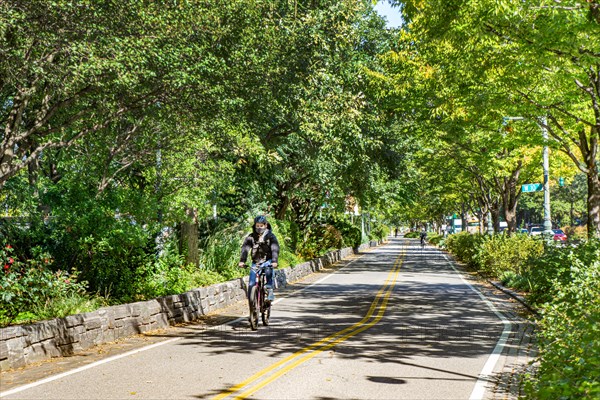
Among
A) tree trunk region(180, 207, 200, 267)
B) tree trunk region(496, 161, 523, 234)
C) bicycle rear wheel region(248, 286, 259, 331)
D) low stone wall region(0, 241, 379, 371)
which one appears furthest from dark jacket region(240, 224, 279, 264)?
tree trunk region(496, 161, 523, 234)

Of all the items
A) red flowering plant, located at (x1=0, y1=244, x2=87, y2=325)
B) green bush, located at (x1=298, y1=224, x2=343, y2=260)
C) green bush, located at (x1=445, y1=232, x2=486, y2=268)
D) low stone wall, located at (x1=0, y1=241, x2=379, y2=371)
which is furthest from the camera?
green bush, located at (x1=298, y1=224, x2=343, y2=260)

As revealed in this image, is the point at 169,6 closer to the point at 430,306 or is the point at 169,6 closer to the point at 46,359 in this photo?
the point at 46,359

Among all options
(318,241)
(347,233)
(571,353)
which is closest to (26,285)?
(571,353)

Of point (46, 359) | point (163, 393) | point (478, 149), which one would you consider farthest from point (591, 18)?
point (478, 149)

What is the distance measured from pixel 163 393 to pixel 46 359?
3143 millimetres

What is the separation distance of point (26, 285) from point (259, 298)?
439 centimetres

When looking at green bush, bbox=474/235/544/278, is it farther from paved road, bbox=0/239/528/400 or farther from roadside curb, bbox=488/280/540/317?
paved road, bbox=0/239/528/400

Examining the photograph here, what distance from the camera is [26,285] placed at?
35.1 ft

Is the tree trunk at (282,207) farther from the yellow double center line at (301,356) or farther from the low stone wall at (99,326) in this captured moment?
the yellow double center line at (301,356)

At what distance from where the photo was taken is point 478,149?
101 feet

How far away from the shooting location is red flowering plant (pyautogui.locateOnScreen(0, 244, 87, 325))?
409 inches

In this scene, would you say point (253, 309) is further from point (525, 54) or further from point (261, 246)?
point (525, 54)

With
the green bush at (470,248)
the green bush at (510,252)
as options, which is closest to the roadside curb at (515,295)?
the green bush at (510,252)

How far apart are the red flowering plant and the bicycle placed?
3306mm
